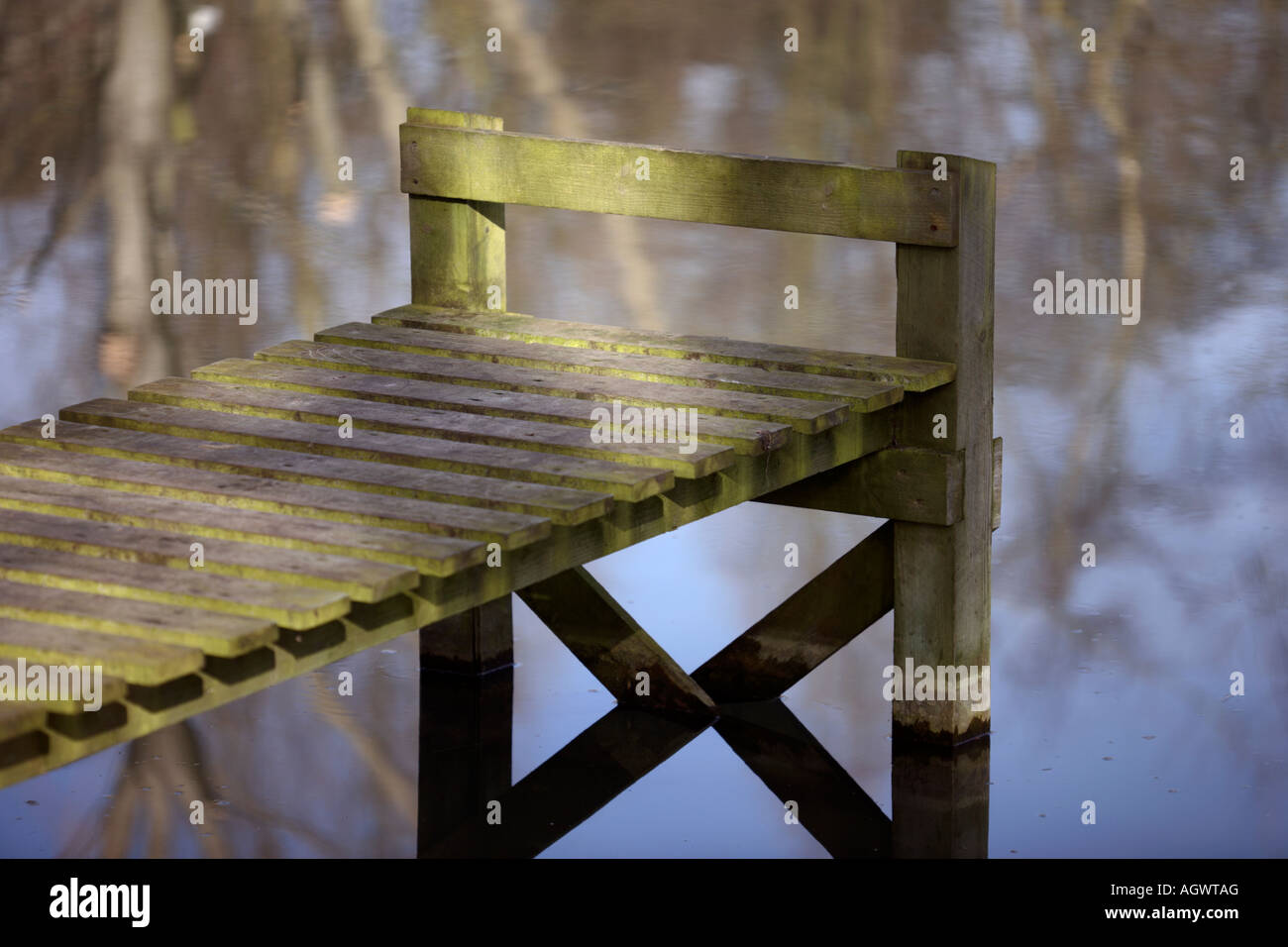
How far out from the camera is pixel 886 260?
32.7 feet

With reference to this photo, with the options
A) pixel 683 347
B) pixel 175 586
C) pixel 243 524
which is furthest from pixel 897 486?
pixel 175 586

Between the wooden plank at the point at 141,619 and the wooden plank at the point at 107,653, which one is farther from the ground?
the wooden plank at the point at 141,619

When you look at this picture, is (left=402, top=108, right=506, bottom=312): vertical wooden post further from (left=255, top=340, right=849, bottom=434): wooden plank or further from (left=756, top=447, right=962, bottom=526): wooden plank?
(left=756, top=447, right=962, bottom=526): wooden plank

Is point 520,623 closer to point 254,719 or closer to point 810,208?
point 254,719

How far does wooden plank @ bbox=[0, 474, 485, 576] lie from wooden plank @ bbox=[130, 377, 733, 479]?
22.7 inches

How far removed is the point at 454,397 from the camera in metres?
4.95

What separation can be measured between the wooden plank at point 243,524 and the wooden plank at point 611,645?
1.44 metres

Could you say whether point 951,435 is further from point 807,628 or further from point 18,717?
point 18,717

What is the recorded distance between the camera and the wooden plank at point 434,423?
4.48 meters

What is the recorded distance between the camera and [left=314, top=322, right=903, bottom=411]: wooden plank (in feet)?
16.3

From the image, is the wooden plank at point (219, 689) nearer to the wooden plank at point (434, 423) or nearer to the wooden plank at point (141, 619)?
the wooden plank at point (141, 619)

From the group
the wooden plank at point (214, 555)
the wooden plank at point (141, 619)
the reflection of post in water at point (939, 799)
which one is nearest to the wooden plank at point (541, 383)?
the reflection of post in water at point (939, 799)

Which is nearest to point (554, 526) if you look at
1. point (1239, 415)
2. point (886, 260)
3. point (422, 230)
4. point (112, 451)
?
point (112, 451)

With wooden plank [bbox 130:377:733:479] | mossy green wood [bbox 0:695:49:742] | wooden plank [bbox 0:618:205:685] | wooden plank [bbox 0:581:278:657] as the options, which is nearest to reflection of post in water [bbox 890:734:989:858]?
wooden plank [bbox 130:377:733:479]
